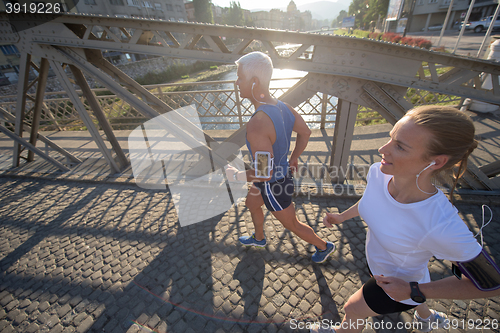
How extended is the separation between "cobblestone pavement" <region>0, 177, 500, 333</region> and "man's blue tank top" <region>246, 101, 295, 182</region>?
1.30 metres

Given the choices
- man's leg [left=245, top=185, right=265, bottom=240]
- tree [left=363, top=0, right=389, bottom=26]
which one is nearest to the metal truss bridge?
man's leg [left=245, top=185, right=265, bottom=240]

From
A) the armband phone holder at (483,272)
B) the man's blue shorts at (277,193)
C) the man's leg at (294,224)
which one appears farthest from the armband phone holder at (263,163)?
the armband phone holder at (483,272)

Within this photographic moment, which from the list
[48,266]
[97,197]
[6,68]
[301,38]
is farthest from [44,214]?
[6,68]

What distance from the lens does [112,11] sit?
1325 inches

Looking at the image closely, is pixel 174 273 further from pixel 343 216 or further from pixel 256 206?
pixel 343 216

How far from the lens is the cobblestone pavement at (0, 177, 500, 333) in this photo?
7.09ft

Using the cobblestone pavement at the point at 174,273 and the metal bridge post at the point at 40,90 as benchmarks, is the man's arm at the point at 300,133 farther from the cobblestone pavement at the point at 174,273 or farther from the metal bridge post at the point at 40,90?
the metal bridge post at the point at 40,90

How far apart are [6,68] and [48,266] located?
3106 centimetres

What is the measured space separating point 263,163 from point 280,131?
0.35m

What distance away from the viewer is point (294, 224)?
2.27 metres

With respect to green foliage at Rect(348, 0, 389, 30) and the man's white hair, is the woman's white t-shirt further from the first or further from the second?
green foliage at Rect(348, 0, 389, 30)

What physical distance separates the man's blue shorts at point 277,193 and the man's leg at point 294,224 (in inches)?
3.0

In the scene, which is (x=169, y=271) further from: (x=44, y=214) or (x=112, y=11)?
(x=112, y=11)

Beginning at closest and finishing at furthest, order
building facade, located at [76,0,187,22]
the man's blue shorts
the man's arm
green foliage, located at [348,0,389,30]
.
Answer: the man's blue shorts, the man's arm, building facade, located at [76,0,187,22], green foliage, located at [348,0,389,30]
